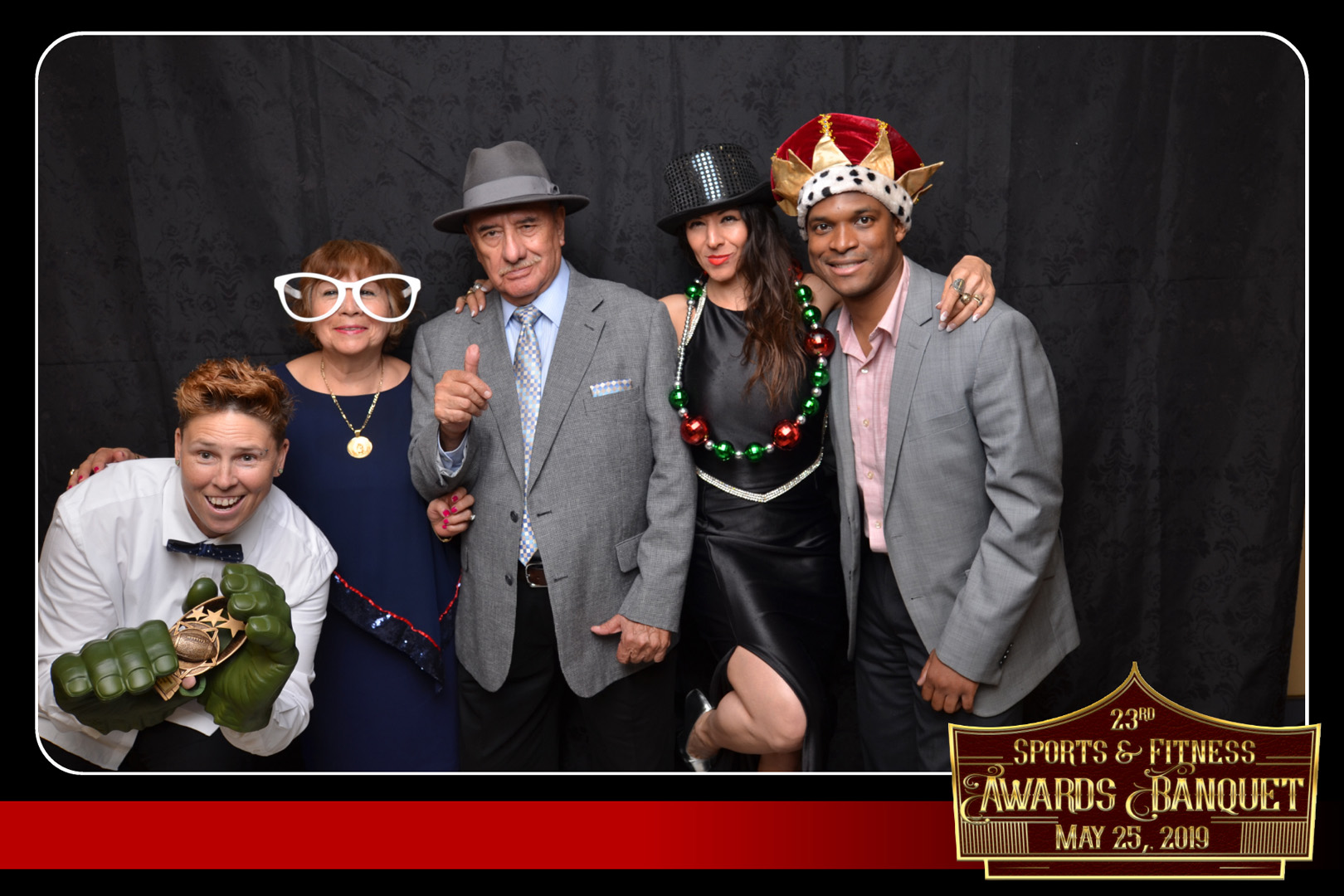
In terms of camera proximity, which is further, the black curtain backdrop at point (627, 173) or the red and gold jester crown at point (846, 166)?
the black curtain backdrop at point (627, 173)

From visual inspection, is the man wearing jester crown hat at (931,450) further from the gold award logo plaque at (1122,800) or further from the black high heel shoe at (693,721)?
the black high heel shoe at (693,721)

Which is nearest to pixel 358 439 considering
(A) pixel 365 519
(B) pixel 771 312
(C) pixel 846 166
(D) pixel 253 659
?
(A) pixel 365 519

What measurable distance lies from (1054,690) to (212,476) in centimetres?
270

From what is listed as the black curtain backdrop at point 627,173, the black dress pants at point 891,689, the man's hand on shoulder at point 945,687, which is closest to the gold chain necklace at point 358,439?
the black curtain backdrop at point 627,173

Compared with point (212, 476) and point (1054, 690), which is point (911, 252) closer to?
point (1054, 690)

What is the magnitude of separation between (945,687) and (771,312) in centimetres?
106

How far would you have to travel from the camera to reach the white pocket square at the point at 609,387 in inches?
94.5

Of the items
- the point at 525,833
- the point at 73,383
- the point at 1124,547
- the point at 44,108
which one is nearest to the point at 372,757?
the point at 525,833

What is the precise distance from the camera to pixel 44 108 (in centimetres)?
284

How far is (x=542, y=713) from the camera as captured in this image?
103 inches

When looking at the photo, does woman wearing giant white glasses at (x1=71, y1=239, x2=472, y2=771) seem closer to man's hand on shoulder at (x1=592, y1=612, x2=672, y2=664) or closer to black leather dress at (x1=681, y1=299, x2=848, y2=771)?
man's hand on shoulder at (x1=592, y1=612, x2=672, y2=664)

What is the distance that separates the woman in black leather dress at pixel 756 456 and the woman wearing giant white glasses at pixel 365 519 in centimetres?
70

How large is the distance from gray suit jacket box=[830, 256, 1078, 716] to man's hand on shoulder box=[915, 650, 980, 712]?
3 cm

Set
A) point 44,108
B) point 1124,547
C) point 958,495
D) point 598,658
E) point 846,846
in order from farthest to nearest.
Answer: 1. point 1124,547
2. point 44,108
3. point 598,658
4. point 958,495
5. point 846,846
